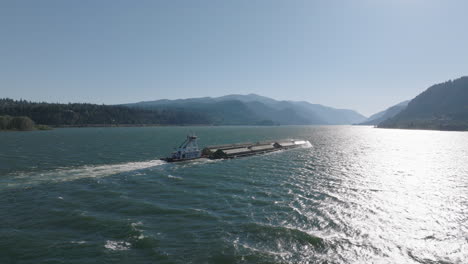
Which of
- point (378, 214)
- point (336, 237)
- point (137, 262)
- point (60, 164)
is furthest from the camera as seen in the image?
point (60, 164)

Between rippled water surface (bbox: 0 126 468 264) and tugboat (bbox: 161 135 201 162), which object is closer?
rippled water surface (bbox: 0 126 468 264)

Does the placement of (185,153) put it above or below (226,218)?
above

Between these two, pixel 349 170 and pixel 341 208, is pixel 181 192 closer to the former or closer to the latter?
pixel 341 208

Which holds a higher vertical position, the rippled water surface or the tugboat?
the tugboat

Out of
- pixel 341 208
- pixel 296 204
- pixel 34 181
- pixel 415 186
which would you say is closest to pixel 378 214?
pixel 341 208

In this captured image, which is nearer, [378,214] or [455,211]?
[378,214]

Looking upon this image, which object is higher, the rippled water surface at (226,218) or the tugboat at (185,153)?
the tugboat at (185,153)

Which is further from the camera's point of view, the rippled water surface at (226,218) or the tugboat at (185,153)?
the tugboat at (185,153)

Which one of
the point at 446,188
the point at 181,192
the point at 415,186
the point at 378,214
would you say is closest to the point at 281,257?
the point at 378,214

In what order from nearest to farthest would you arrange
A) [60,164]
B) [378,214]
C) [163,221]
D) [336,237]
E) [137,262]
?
[137,262], [336,237], [163,221], [378,214], [60,164]

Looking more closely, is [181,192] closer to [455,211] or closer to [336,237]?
[336,237]

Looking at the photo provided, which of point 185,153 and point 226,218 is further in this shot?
point 185,153
